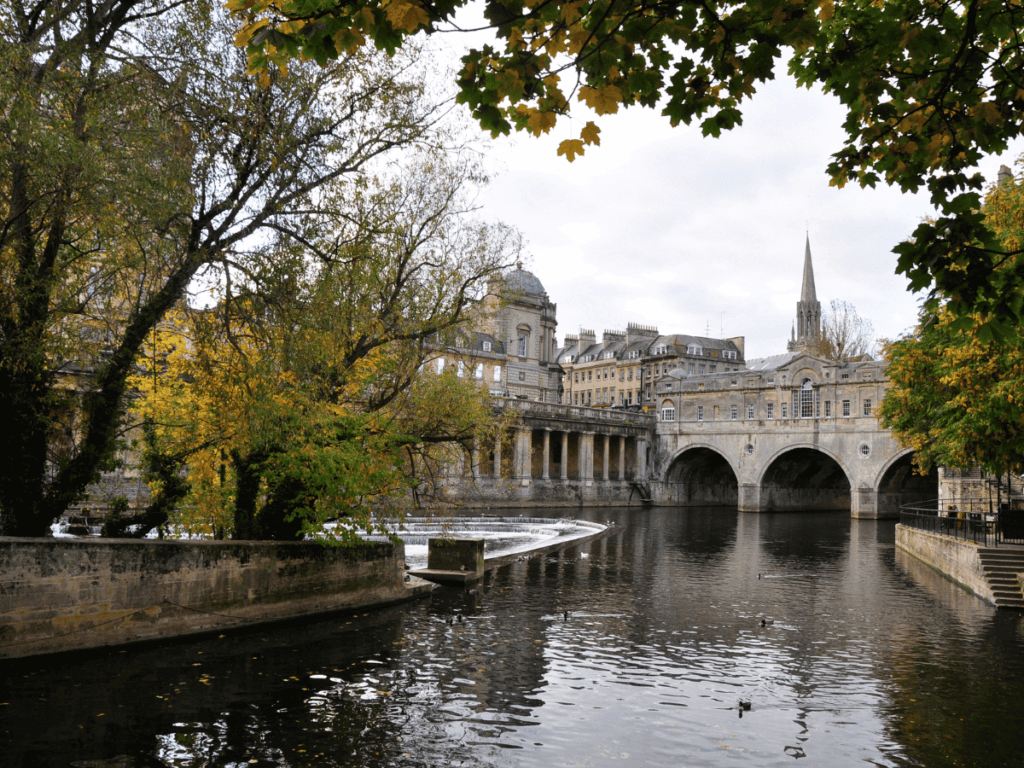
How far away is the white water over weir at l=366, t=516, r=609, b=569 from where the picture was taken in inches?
1098

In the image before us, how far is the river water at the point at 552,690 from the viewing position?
919 cm

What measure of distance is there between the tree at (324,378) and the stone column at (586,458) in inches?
1872

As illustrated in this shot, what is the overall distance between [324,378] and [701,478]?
66.5 meters

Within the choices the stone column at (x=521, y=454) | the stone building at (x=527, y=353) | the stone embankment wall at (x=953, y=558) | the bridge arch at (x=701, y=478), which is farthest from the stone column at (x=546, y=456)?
the stone embankment wall at (x=953, y=558)

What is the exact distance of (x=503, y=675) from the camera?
12445 mm

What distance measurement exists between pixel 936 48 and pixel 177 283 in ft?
34.4

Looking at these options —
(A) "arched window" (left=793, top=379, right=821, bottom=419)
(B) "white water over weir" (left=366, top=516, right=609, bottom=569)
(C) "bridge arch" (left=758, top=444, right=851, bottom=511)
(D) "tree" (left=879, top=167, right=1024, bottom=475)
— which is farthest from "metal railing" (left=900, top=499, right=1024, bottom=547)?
(C) "bridge arch" (left=758, top=444, right=851, bottom=511)

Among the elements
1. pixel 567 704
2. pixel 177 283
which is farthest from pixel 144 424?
pixel 567 704

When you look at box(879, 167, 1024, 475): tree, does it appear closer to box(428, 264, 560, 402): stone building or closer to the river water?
the river water

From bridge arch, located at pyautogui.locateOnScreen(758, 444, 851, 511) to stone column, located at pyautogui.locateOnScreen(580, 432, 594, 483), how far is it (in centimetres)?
1378

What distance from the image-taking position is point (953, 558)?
24.5 meters

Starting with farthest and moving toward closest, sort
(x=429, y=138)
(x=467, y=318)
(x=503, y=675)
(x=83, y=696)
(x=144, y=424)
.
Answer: (x=467, y=318) < (x=429, y=138) < (x=144, y=424) < (x=503, y=675) < (x=83, y=696)

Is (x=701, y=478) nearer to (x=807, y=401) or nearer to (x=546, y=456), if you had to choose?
(x=807, y=401)

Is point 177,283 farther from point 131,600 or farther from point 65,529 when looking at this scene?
point 65,529
